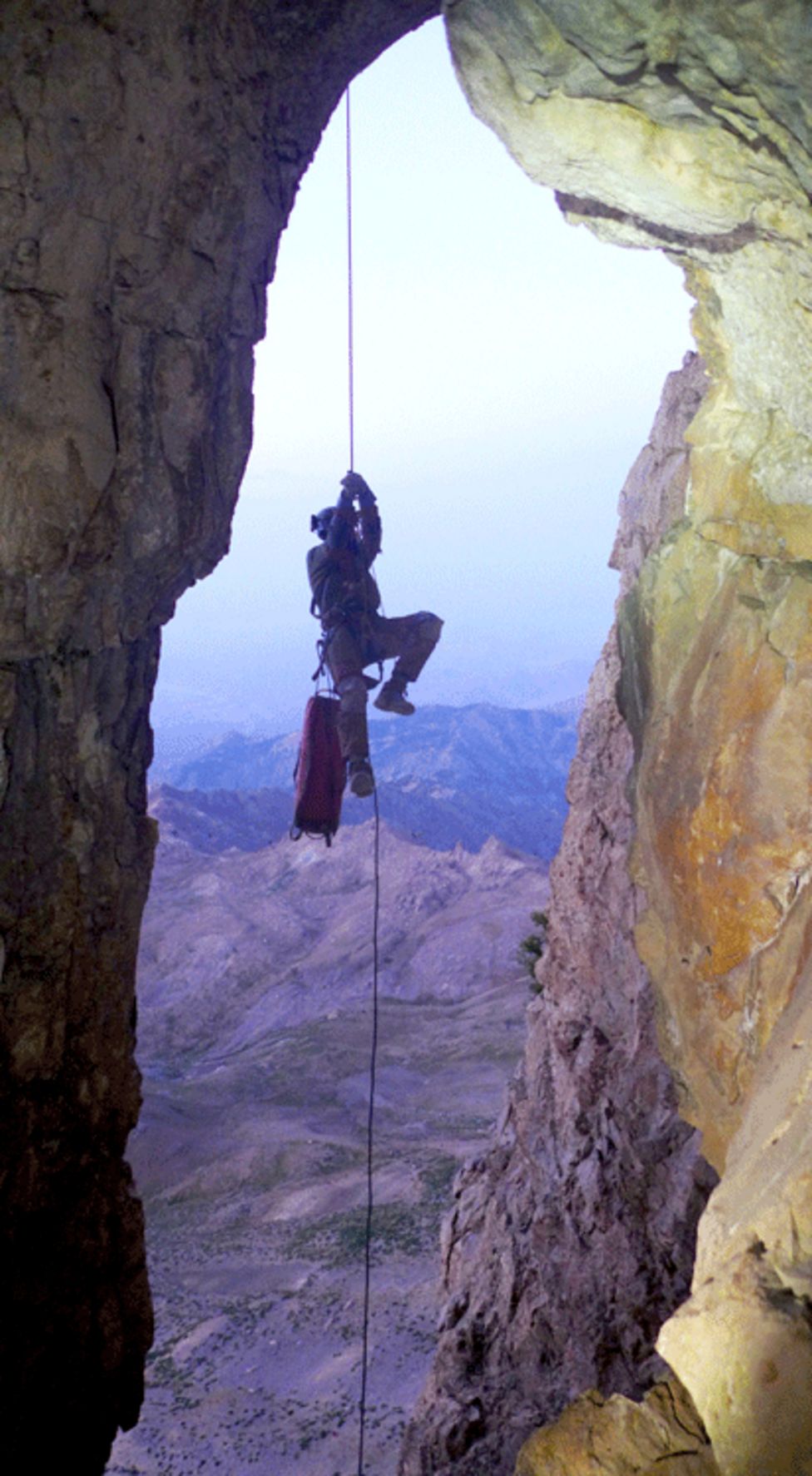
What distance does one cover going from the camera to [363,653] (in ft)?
33.6

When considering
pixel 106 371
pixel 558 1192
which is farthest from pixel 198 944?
pixel 106 371

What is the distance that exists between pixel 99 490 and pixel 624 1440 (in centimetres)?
454

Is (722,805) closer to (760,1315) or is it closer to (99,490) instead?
(760,1315)

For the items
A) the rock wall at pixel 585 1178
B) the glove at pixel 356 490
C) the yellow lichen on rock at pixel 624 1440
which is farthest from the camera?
the glove at pixel 356 490

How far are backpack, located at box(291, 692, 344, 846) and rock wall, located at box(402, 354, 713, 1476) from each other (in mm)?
2595

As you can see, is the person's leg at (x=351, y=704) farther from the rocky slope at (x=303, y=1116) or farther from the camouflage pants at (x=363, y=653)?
the rocky slope at (x=303, y=1116)

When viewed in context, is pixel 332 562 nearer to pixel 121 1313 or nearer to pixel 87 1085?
pixel 87 1085

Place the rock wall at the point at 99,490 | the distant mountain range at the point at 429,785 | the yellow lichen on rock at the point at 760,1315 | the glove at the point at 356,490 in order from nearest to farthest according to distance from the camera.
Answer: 1. the yellow lichen on rock at the point at 760,1315
2. the rock wall at the point at 99,490
3. the glove at the point at 356,490
4. the distant mountain range at the point at 429,785

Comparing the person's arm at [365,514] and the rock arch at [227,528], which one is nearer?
the rock arch at [227,528]

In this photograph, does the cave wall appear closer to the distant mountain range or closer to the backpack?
the backpack

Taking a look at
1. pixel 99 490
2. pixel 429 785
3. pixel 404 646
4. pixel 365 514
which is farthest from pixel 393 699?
pixel 429 785

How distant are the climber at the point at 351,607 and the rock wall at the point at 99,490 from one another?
154 inches

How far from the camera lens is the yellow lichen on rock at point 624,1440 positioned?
3916 millimetres

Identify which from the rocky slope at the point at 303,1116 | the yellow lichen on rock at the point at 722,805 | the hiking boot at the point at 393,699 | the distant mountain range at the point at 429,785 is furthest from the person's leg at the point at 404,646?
the distant mountain range at the point at 429,785
